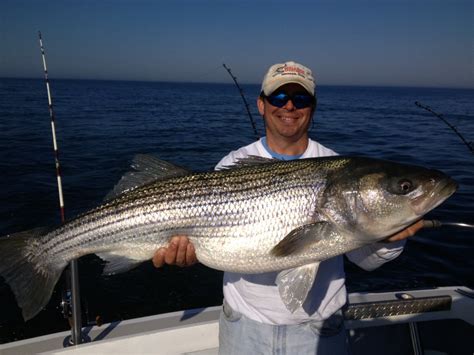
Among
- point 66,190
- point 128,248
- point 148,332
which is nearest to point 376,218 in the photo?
point 128,248

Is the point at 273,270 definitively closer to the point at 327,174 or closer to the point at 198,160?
the point at 327,174

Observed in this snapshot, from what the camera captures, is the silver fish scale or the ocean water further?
the ocean water

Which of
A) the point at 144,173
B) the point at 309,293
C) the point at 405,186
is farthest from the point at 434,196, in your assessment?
the point at 144,173

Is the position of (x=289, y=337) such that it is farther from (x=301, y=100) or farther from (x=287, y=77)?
(x=287, y=77)

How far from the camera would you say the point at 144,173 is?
140 inches

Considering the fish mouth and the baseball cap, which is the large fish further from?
the baseball cap

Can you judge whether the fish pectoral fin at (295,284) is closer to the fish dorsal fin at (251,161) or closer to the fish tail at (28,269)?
the fish dorsal fin at (251,161)

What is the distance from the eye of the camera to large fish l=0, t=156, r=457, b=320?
2988 millimetres

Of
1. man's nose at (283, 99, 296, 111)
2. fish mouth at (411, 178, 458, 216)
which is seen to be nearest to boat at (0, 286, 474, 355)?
fish mouth at (411, 178, 458, 216)

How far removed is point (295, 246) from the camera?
2938mm

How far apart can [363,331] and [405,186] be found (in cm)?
216

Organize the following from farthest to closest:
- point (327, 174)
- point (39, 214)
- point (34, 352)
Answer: point (39, 214) < point (34, 352) < point (327, 174)

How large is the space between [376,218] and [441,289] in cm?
255

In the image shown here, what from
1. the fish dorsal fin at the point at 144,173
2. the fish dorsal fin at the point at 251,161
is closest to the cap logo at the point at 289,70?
the fish dorsal fin at the point at 251,161
